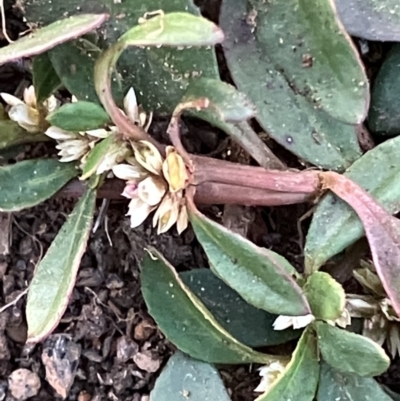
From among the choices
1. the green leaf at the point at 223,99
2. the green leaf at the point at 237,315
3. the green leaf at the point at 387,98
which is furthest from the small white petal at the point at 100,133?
the green leaf at the point at 387,98

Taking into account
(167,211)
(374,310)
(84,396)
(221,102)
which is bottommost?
(84,396)

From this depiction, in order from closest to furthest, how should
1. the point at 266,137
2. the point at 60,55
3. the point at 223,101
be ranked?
the point at 223,101, the point at 60,55, the point at 266,137

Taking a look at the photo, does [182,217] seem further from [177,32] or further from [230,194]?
[177,32]

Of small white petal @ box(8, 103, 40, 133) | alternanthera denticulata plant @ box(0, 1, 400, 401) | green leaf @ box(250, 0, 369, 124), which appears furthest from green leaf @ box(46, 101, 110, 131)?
green leaf @ box(250, 0, 369, 124)

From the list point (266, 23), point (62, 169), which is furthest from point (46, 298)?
point (266, 23)

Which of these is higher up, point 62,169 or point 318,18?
point 318,18

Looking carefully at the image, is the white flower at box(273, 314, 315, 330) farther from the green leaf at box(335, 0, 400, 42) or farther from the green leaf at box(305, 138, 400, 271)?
the green leaf at box(335, 0, 400, 42)

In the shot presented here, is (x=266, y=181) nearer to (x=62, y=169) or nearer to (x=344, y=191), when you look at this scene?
(x=344, y=191)

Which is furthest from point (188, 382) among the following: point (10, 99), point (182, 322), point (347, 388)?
point (10, 99)
